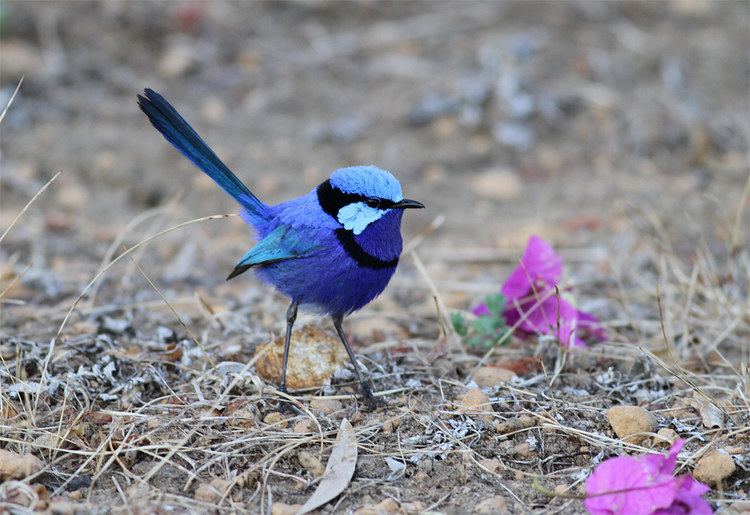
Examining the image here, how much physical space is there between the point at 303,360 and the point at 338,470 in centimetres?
77

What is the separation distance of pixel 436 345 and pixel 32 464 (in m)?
1.75

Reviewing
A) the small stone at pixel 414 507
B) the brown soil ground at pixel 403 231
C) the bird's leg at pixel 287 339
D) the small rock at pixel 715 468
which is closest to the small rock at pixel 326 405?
the brown soil ground at pixel 403 231

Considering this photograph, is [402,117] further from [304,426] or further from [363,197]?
[304,426]

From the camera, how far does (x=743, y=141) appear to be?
6641 millimetres

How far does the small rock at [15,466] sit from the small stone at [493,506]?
4.45 feet

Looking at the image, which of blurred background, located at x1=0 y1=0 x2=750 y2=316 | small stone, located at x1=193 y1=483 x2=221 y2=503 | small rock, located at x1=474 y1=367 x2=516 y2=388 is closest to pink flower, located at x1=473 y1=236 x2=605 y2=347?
small rock, located at x1=474 y1=367 x2=516 y2=388

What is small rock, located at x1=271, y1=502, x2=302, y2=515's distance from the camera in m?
2.71

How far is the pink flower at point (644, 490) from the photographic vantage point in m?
2.62

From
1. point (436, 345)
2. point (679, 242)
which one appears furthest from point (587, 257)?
point (436, 345)

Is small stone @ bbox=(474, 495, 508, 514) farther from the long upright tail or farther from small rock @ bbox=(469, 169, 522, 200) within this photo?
small rock @ bbox=(469, 169, 522, 200)

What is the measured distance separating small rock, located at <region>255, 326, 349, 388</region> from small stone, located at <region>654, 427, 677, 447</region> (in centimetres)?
124

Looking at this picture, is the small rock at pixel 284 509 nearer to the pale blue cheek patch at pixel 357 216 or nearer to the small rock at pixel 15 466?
the small rock at pixel 15 466

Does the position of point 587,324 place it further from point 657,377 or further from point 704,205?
point 704,205

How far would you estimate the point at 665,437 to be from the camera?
3061mm
